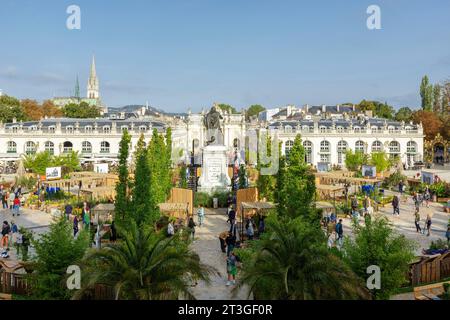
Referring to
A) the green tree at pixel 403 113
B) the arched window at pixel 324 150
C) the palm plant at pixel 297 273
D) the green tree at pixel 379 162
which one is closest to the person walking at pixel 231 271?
the palm plant at pixel 297 273

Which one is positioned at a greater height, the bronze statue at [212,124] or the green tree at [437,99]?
the green tree at [437,99]

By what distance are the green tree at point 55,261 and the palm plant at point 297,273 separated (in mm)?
5226

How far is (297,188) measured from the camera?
1967cm

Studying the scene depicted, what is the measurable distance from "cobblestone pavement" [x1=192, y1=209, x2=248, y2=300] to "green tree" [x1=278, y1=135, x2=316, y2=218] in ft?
12.4

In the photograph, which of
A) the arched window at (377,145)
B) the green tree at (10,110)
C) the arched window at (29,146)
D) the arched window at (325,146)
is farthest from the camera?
the green tree at (10,110)

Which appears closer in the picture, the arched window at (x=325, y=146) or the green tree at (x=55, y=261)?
the green tree at (x=55, y=261)

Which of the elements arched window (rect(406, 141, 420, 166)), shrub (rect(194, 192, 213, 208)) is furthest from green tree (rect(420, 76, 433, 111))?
shrub (rect(194, 192, 213, 208))

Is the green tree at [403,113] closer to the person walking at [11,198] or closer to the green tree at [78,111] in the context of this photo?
the green tree at [78,111]

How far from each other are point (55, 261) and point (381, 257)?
9885 millimetres

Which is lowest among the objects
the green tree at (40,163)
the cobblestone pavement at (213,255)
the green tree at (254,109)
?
the cobblestone pavement at (213,255)

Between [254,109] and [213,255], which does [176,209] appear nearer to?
[213,255]

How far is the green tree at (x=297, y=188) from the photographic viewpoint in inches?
728

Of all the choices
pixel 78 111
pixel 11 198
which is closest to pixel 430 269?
pixel 11 198
